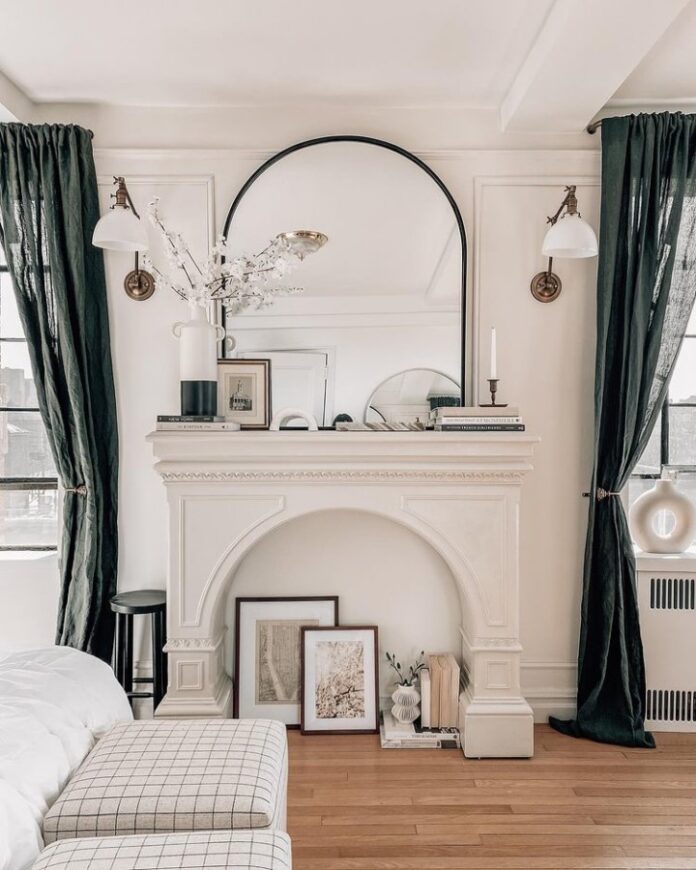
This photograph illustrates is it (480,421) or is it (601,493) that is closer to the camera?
(480,421)

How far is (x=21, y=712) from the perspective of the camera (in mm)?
1611

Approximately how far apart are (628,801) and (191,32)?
309 cm

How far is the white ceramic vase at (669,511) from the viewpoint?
3.07 m

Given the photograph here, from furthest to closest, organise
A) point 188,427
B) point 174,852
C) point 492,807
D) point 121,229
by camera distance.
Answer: point 188,427 → point 121,229 → point 492,807 → point 174,852

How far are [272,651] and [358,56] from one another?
7.95 feet

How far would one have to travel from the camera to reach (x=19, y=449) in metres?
3.22

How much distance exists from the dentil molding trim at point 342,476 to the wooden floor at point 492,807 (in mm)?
1077

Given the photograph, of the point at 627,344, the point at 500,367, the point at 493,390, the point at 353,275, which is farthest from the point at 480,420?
the point at 353,275

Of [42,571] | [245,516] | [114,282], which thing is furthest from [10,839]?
[114,282]

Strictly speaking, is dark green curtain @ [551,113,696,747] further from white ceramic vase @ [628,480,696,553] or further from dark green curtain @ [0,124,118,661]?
dark green curtain @ [0,124,118,661]

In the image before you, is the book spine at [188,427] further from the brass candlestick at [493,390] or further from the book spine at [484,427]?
the brass candlestick at [493,390]

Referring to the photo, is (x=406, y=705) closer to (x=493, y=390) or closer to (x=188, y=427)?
(x=493, y=390)

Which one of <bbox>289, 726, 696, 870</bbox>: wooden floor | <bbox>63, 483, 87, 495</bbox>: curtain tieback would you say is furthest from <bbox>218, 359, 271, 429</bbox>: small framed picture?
<bbox>289, 726, 696, 870</bbox>: wooden floor

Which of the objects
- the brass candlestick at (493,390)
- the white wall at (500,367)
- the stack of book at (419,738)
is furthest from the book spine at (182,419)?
the stack of book at (419,738)
